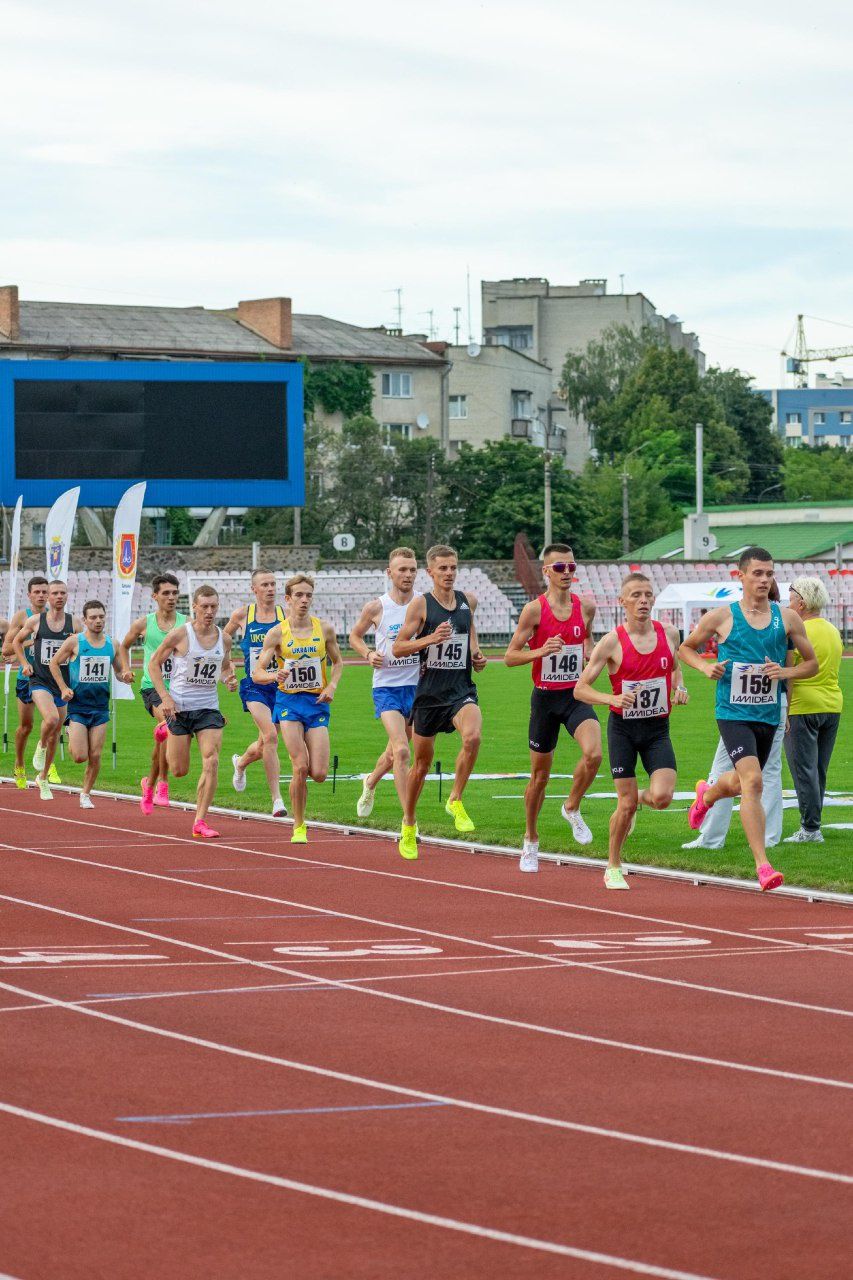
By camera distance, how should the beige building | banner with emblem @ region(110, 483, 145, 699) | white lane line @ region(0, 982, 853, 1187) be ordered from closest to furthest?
white lane line @ region(0, 982, 853, 1187) < banner with emblem @ region(110, 483, 145, 699) < the beige building

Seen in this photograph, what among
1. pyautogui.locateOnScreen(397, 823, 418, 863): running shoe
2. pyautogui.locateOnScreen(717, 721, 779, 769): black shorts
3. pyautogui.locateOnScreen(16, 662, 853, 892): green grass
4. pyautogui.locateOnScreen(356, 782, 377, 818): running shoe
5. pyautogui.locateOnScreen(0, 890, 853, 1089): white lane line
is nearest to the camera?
pyautogui.locateOnScreen(0, 890, 853, 1089): white lane line

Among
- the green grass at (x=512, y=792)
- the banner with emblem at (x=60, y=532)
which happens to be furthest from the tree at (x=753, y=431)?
the banner with emblem at (x=60, y=532)

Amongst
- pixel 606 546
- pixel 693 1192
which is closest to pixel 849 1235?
pixel 693 1192

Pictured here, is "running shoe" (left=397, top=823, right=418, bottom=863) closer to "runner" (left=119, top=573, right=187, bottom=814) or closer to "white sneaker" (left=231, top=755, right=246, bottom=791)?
"runner" (left=119, top=573, right=187, bottom=814)

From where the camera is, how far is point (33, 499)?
188 ft

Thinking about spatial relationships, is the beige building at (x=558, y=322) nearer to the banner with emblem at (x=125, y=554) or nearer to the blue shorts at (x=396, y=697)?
the banner with emblem at (x=125, y=554)

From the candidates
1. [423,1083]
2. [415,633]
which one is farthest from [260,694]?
[423,1083]

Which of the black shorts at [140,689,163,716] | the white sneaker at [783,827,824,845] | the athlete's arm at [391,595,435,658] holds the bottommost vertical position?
the white sneaker at [783,827,824,845]

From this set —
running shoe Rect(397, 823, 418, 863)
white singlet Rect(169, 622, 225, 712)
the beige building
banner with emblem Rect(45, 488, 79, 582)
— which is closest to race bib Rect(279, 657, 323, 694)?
white singlet Rect(169, 622, 225, 712)

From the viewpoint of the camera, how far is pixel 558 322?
109500 mm

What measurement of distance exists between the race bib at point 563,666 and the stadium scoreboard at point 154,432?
147ft

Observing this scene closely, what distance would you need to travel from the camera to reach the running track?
17.4ft

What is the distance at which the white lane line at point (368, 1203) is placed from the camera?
16.7ft

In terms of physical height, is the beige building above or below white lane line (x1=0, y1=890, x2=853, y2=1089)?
above
